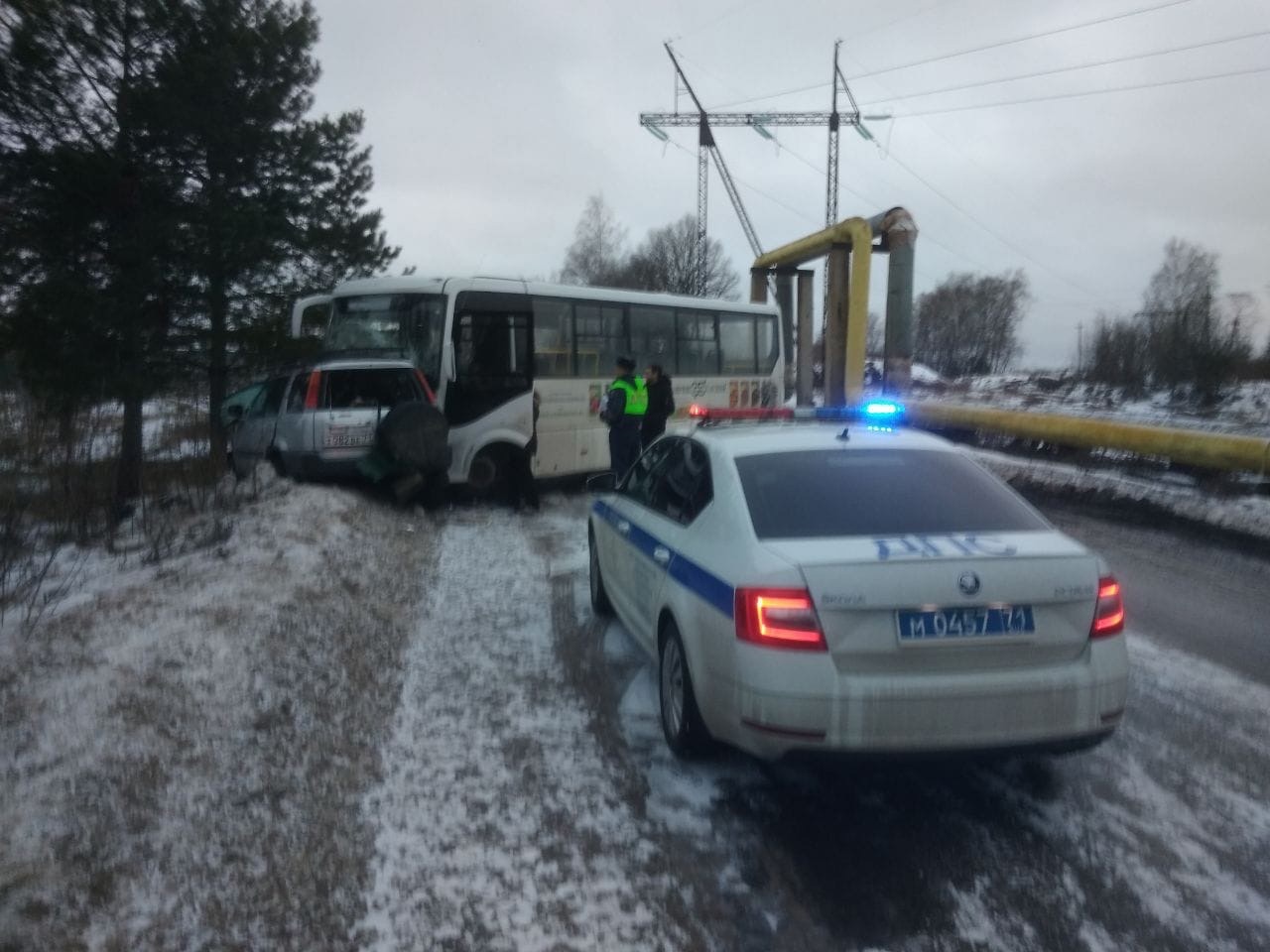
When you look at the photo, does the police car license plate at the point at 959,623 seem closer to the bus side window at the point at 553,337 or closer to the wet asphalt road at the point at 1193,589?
the wet asphalt road at the point at 1193,589

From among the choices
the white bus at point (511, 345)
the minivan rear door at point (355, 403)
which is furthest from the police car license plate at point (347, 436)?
the white bus at point (511, 345)

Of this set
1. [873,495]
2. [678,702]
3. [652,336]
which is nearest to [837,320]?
[652,336]

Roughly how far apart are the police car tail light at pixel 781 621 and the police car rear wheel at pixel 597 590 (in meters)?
3.28

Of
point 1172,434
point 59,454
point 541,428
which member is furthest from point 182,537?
point 1172,434

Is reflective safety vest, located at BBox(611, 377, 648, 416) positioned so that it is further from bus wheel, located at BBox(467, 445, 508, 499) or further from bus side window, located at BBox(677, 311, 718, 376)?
bus side window, located at BBox(677, 311, 718, 376)

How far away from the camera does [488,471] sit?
547 inches

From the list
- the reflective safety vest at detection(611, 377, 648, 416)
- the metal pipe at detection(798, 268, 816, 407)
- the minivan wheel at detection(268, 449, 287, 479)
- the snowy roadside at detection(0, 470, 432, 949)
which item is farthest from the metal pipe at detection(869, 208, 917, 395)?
the snowy roadside at detection(0, 470, 432, 949)

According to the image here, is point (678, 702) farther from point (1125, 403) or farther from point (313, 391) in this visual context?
point (1125, 403)

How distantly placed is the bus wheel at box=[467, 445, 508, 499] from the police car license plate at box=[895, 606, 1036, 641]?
10037 mm

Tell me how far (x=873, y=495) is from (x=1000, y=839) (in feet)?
5.03

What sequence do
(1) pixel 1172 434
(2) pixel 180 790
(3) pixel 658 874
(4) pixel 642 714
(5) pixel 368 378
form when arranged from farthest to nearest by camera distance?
(1) pixel 1172 434 → (5) pixel 368 378 → (4) pixel 642 714 → (2) pixel 180 790 → (3) pixel 658 874

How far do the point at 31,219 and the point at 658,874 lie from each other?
17766 mm

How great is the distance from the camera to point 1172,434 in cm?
1405

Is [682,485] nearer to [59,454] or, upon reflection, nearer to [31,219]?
[59,454]
